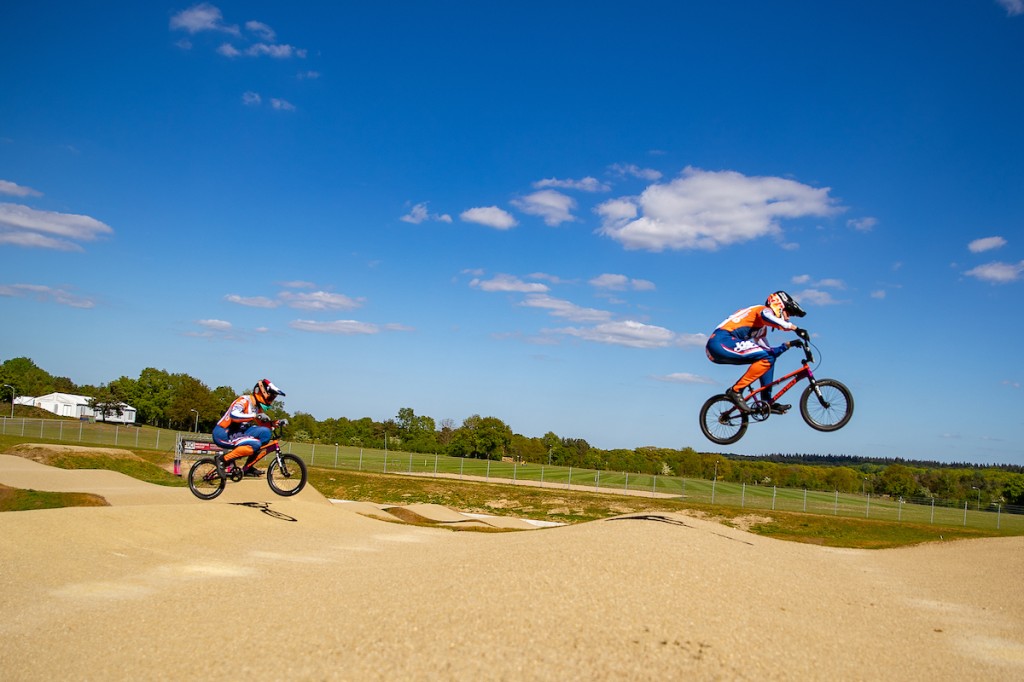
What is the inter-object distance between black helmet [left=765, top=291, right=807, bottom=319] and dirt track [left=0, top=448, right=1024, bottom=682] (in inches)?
240

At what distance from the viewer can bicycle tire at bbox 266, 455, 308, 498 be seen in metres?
18.8

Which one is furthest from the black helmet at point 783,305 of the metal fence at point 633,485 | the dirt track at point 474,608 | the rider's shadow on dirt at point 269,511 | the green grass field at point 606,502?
the metal fence at point 633,485

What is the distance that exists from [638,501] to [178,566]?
1496 inches

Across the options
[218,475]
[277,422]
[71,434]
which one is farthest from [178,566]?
[71,434]

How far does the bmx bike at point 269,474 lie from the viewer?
18.7 m

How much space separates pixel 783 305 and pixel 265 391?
40.8 feet

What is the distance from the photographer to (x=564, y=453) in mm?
126438

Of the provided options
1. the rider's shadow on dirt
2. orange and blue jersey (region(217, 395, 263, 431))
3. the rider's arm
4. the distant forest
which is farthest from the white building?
the rider's arm

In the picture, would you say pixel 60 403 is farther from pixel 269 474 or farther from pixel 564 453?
pixel 269 474

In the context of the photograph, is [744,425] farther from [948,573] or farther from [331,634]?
[948,573]

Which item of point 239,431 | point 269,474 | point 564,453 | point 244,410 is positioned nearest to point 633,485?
point 564,453

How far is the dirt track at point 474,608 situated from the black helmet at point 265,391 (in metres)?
4.51

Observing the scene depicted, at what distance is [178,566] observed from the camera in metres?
19.1

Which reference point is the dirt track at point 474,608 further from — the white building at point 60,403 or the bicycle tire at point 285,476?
the white building at point 60,403
